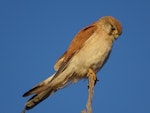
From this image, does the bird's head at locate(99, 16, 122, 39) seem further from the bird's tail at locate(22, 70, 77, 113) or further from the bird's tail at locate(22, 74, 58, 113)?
the bird's tail at locate(22, 74, 58, 113)

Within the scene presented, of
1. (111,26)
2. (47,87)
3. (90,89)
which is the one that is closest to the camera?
(90,89)

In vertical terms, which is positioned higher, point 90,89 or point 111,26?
point 111,26

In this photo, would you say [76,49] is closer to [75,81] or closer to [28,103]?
[75,81]

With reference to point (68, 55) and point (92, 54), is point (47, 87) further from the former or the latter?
point (92, 54)

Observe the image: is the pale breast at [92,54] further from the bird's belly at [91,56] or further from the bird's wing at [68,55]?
the bird's wing at [68,55]

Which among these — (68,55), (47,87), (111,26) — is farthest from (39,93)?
(111,26)

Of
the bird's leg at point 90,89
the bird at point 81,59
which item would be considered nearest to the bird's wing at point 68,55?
the bird at point 81,59

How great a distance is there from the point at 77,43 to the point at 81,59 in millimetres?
374

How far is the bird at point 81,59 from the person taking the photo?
255 inches

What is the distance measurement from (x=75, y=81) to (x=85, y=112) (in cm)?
279

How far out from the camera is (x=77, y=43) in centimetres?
675

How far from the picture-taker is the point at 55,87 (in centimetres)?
668

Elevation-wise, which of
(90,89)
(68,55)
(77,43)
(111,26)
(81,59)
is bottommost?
(90,89)

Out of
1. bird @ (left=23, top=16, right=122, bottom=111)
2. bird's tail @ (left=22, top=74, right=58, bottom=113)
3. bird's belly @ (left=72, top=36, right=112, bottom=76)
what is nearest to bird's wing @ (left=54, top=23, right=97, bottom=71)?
bird @ (left=23, top=16, right=122, bottom=111)
